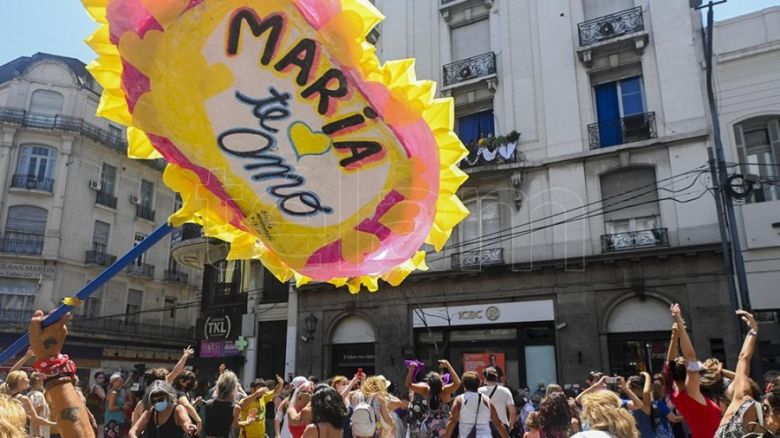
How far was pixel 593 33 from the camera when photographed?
57.2ft

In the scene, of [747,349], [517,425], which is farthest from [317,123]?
[517,425]

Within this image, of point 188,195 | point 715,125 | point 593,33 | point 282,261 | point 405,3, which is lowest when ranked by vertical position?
point 282,261

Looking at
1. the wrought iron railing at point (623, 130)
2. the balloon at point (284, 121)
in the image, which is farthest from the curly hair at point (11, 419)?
the wrought iron railing at point (623, 130)

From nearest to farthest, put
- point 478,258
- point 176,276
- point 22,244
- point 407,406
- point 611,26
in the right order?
point 407,406, point 611,26, point 478,258, point 22,244, point 176,276

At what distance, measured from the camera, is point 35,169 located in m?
31.9

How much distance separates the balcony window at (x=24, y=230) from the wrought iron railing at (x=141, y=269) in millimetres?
5067

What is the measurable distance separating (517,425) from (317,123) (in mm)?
7701

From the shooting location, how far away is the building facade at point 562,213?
50.2 ft

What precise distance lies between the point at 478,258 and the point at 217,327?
38.9ft

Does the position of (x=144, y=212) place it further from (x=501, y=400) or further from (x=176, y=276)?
(x=501, y=400)

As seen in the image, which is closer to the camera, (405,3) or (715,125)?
(715,125)

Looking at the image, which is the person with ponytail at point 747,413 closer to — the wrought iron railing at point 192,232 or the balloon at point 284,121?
the balloon at point 284,121

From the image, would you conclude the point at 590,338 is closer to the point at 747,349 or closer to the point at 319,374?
the point at 319,374

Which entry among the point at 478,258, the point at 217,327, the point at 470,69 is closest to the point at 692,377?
the point at 478,258
